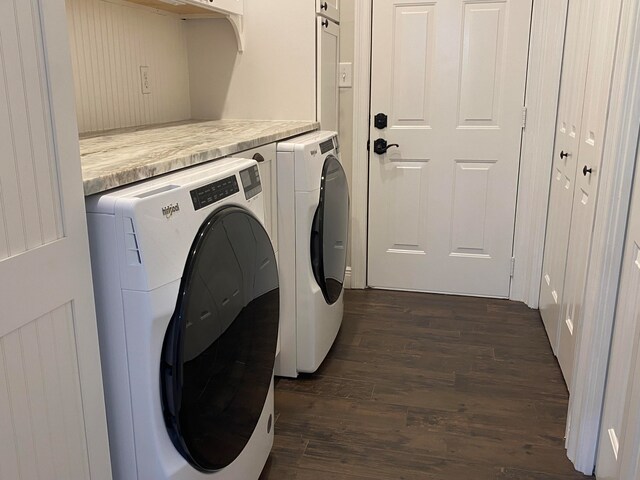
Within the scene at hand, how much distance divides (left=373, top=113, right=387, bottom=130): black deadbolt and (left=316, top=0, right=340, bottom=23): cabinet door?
21.4 inches

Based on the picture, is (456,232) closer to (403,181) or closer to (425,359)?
(403,181)

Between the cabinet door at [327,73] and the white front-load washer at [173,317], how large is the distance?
1.44 m

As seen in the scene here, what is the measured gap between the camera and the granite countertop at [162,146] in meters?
1.20

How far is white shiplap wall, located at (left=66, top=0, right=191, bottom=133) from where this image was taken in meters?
2.06

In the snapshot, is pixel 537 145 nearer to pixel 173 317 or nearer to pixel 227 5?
pixel 227 5

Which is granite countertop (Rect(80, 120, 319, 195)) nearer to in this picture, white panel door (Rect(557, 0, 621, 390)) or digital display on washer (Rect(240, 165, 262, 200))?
digital display on washer (Rect(240, 165, 262, 200))

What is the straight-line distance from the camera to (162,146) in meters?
1.65

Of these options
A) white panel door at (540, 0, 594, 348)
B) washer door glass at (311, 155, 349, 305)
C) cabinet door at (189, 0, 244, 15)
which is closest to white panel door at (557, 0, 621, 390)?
white panel door at (540, 0, 594, 348)

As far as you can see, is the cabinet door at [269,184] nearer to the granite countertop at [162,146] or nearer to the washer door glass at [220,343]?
the granite countertop at [162,146]

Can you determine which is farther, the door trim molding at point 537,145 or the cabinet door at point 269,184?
the door trim molding at point 537,145

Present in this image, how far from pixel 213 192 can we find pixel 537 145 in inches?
86.4

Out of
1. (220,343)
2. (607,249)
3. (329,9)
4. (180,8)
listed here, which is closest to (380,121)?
(329,9)

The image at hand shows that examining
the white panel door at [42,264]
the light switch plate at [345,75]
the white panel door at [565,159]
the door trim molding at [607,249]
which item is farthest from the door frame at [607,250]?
the light switch plate at [345,75]

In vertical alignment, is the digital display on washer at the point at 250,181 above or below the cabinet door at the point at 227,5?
below
